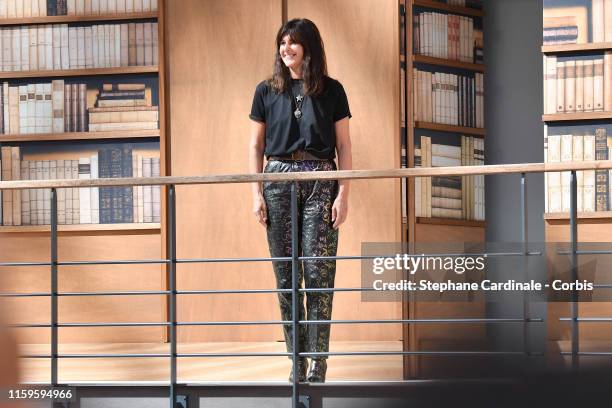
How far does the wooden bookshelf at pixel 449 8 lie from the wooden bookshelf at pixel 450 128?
580 mm

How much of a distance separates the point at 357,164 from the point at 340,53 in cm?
57

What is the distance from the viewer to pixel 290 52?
3.29 meters

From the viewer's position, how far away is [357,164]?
15.1ft

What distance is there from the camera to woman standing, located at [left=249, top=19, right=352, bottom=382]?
10.7 feet

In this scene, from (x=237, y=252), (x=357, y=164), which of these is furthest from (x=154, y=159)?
(x=357, y=164)

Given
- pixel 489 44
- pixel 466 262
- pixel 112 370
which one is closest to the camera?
pixel 112 370

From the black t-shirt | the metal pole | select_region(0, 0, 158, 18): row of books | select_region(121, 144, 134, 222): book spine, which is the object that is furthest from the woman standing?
select_region(0, 0, 158, 18): row of books

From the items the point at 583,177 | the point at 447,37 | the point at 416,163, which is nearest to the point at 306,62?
the point at 416,163

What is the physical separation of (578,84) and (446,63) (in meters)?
0.65

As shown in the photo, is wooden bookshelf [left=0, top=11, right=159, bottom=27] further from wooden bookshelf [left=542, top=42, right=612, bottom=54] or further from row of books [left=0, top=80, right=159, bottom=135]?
wooden bookshelf [left=542, top=42, right=612, bottom=54]

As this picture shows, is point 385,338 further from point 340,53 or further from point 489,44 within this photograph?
point 489,44

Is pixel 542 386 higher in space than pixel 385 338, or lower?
higher

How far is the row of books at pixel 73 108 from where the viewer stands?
479 cm

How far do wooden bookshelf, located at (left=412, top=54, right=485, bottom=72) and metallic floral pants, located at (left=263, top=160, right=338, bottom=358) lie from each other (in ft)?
4.60
